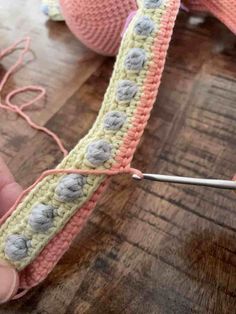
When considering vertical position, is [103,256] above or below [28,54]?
below

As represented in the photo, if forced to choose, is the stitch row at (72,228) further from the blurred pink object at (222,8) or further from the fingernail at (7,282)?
the blurred pink object at (222,8)

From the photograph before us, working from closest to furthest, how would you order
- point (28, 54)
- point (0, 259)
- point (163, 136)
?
point (0, 259), point (163, 136), point (28, 54)

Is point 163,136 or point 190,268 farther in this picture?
point 163,136

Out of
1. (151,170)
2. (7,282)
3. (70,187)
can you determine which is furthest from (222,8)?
(7,282)

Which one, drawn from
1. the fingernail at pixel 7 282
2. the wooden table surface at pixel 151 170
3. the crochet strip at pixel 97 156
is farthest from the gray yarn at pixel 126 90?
the fingernail at pixel 7 282

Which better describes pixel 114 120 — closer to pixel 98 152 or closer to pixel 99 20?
pixel 98 152

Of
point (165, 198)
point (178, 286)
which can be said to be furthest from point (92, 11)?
point (178, 286)

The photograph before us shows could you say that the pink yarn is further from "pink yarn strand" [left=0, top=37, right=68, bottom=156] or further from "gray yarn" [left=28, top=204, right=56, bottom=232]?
"gray yarn" [left=28, top=204, right=56, bottom=232]

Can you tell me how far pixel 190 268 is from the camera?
0.43m

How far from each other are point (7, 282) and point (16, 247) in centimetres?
3

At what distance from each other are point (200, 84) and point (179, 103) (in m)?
0.05

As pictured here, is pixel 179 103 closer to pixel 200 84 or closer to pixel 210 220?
pixel 200 84

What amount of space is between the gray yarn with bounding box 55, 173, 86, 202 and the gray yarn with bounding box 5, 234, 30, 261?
0.19 feet

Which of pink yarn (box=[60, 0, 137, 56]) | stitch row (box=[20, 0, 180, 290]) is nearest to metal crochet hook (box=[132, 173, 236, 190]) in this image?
stitch row (box=[20, 0, 180, 290])
